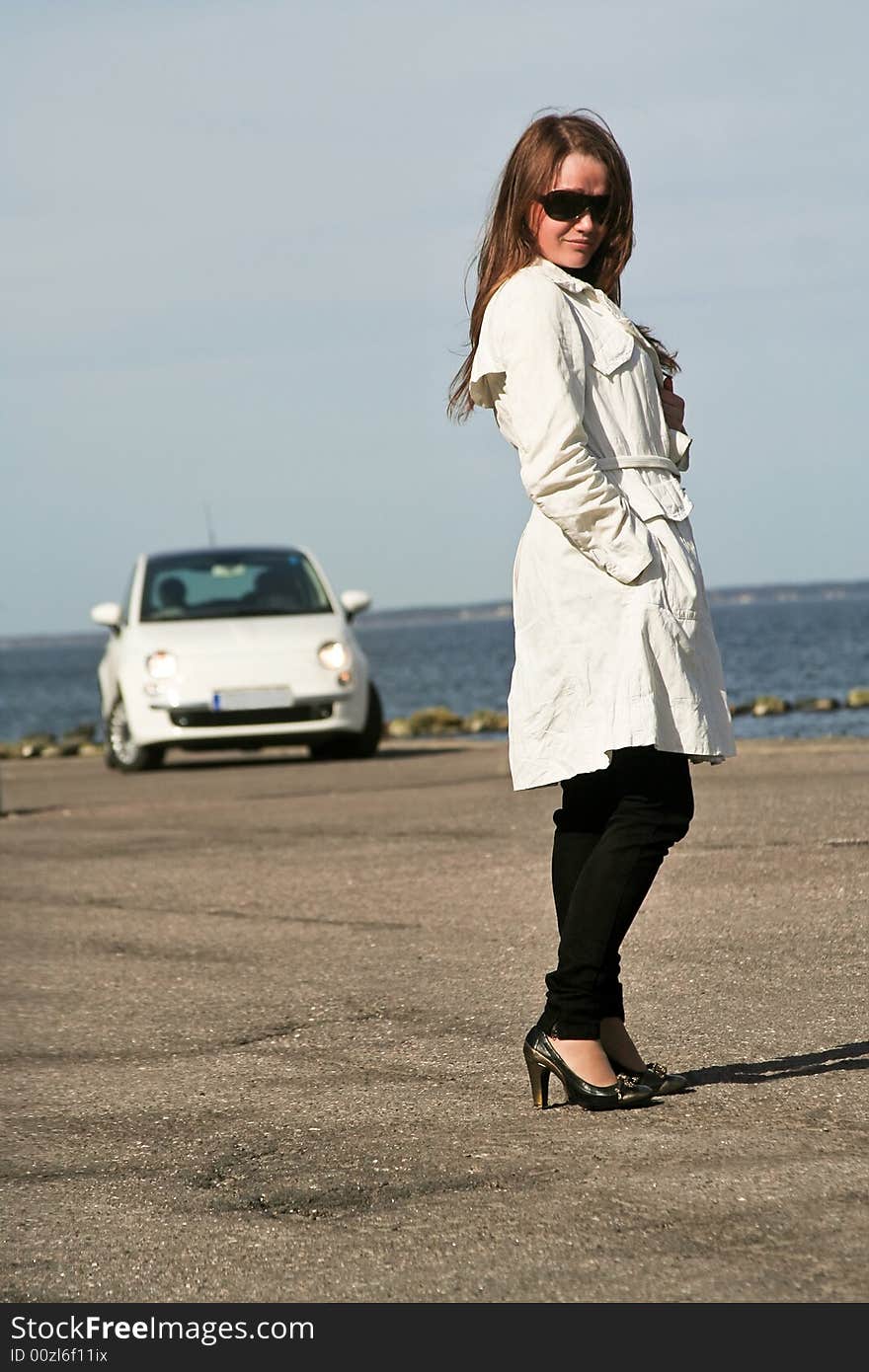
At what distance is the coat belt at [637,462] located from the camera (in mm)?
4207

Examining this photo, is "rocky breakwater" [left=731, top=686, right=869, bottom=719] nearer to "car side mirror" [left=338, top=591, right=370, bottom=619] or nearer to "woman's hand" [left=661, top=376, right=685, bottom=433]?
"car side mirror" [left=338, top=591, right=370, bottom=619]

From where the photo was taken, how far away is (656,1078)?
4316 millimetres

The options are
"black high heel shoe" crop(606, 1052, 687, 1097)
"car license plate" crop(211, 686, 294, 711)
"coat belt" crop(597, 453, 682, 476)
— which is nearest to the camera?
"coat belt" crop(597, 453, 682, 476)

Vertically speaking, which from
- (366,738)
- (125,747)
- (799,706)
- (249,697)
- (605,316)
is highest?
(605,316)

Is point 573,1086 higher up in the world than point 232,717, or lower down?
higher up

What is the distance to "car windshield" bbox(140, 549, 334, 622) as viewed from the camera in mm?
15953

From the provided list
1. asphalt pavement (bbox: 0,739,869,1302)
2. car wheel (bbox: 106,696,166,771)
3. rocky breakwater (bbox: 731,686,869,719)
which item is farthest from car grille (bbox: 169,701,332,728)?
rocky breakwater (bbox: 731,686,869,719)

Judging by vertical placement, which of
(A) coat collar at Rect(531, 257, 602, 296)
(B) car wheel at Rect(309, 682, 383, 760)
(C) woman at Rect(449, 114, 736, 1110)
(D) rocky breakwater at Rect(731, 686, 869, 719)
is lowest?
(D) rocky breakwater at Rect(731, 686, 869, 719)

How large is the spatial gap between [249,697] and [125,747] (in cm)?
152

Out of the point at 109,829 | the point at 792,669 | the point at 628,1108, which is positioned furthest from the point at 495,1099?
the point at 792,669

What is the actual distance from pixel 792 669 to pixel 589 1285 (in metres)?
62.8

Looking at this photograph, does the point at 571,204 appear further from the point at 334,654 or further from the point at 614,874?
the point at 334,654

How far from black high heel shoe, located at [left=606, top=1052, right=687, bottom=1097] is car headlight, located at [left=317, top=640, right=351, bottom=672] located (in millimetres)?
11095
